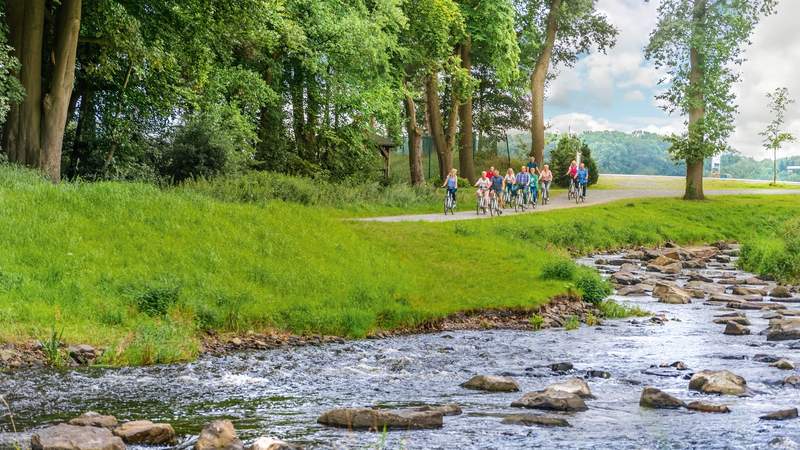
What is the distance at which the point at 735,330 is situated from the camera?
72.1 feet

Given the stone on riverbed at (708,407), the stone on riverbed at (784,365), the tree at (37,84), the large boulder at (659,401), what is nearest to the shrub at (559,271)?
the stone on riverbed at (784,365)

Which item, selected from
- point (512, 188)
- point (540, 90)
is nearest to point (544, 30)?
point (540, 90)

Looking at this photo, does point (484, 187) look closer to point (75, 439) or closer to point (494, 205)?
point (494, 205)

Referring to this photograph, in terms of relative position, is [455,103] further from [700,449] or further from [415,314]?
[700,449]

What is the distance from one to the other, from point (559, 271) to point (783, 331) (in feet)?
27.2

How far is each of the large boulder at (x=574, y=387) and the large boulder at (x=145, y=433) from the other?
5812 mm

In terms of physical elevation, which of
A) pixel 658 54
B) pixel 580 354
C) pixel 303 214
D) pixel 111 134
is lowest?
pixel 580 354

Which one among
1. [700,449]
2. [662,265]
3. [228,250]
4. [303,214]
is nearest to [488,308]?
[228,250]

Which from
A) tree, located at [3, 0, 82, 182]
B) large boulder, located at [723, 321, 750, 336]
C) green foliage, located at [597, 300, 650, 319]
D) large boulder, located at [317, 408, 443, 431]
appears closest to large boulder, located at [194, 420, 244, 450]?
large boulder, located at [317, 408, 443, 431]

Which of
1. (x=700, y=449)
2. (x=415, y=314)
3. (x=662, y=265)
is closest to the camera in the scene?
(x=700, y=449)

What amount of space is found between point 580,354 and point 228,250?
10257mm

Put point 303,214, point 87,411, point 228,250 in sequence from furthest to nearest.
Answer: point 303,214 → point 228,250 → point 87,411

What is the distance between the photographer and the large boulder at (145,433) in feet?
37.6

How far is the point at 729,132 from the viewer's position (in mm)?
56312
